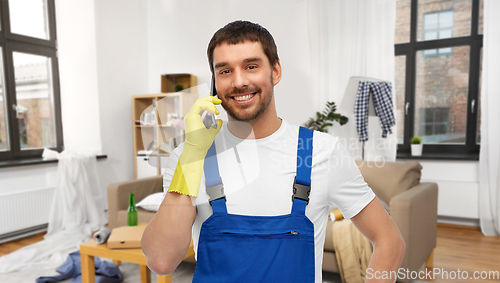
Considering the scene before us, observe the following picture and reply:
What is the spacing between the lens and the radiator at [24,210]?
2506mm

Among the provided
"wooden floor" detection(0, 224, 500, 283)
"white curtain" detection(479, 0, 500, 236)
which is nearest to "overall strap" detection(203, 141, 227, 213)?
"wooden floor" detection(0, 224, 500, 283)

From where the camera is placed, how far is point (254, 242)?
1.87 ft

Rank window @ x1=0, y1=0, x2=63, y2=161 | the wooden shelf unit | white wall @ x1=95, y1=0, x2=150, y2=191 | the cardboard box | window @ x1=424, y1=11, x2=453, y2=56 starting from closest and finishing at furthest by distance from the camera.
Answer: the wooden shelf unit < the cardboard box < window @ x1=0, y1=0, x2=63, y2=161 < window @ x1=424, y1=11, x2=453, y2=56 < white wall @ x1=95, y1=0, x2=150, y2=191

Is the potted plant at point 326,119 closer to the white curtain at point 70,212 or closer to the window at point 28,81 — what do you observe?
the white curtain at point 70,212

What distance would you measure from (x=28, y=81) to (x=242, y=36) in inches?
124

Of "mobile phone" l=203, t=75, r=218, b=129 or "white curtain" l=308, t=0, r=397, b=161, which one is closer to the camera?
"mobile phone" l=203, t=75, r=218, b=129

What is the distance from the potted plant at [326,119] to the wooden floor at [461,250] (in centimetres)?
115

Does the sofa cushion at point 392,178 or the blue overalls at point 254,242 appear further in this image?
the sofa cushion at point 392,178

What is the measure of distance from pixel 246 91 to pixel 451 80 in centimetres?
306

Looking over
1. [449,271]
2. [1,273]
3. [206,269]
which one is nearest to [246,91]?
[206,269]

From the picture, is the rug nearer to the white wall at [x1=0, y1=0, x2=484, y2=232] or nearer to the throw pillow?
the throw pillow

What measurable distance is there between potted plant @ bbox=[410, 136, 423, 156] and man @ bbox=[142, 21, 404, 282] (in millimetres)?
2595

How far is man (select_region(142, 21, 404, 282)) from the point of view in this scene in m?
0.51

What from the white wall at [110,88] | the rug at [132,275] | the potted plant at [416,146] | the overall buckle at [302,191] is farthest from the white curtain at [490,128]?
the overall buckle at [302,191]
